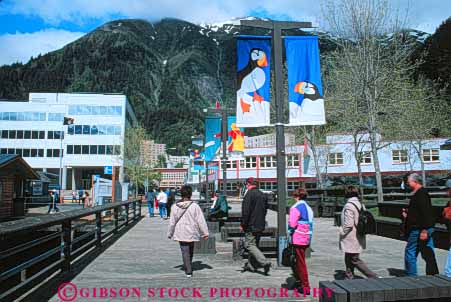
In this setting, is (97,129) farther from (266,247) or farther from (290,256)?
(290,256)

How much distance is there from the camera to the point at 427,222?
6652 millimetres

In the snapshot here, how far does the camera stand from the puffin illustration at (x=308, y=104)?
8.90 metres

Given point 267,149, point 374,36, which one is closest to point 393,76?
point 374,36

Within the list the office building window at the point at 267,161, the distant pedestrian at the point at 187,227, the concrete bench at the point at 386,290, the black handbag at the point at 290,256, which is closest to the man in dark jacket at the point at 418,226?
the black handbag at the point at 290,256

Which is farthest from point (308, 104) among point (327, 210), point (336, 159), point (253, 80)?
point (336, 159)

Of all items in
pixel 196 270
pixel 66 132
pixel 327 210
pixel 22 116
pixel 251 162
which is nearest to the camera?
pixel 196 270

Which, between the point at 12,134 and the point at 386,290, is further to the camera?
the point at 12,134

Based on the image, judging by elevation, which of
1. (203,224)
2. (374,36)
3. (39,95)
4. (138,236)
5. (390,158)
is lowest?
(138,236)

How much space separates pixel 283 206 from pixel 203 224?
1813 mm

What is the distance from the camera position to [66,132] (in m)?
72.6

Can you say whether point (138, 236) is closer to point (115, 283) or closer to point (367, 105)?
point (115, 283)

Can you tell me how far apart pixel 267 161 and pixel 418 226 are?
57544 millimetres

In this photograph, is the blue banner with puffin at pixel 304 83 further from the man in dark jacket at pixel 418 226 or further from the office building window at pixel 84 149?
the office building window at pixel 84 149

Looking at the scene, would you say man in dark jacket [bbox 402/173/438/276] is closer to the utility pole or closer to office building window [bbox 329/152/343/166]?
the utility pole
